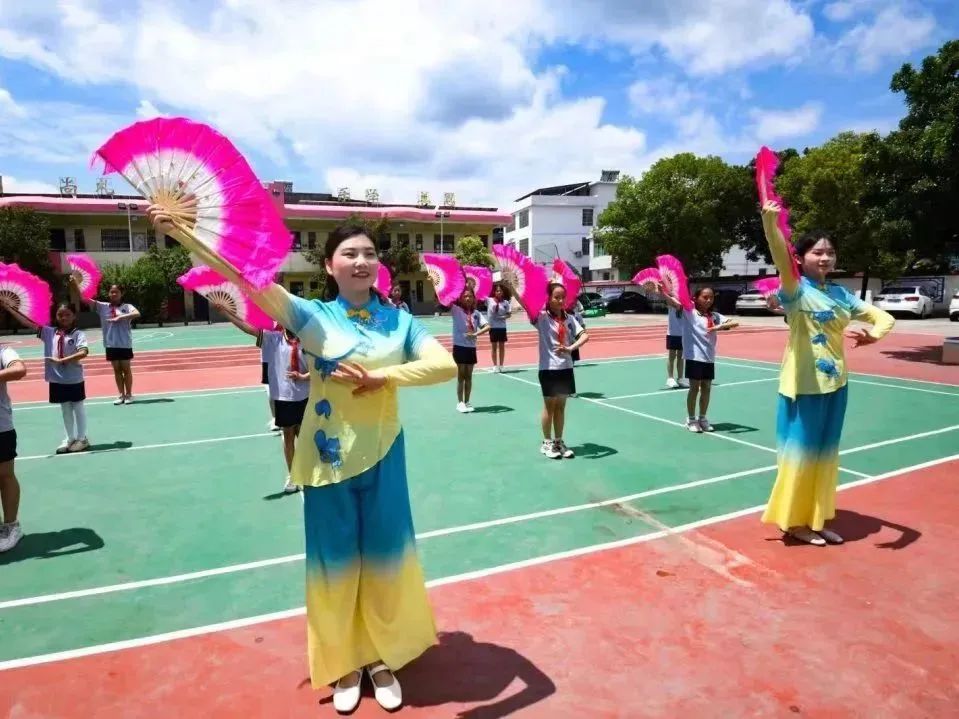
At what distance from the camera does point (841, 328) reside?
14.5 feet

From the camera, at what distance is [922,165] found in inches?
532

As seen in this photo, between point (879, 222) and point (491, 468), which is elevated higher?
point (879, 222)

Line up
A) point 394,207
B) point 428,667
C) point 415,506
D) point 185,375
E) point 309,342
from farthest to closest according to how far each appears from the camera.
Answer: point 394,207
point 185,375
point 415,506
point 428,667
point 309,342

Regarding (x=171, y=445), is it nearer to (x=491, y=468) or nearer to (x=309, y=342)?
(x=491, y=468)

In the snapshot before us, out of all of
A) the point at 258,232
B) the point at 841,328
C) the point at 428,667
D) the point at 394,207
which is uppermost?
the point at 394,207

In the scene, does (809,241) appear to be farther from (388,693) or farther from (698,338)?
(388,693)

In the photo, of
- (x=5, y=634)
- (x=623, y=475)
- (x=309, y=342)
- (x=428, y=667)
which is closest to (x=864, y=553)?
(x=623, y=475)

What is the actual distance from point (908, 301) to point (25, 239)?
140ft

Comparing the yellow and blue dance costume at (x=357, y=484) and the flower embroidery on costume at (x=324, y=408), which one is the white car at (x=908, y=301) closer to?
the yellow and blue dance costume at (x=357, y=484)

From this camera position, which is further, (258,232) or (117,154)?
(258,232)

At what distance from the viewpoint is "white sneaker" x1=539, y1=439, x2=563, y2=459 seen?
6871 millimetres

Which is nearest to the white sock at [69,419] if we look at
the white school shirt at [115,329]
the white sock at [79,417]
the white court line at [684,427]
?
the white sock at [79,417]

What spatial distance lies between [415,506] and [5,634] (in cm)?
288

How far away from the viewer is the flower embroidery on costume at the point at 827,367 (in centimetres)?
434
